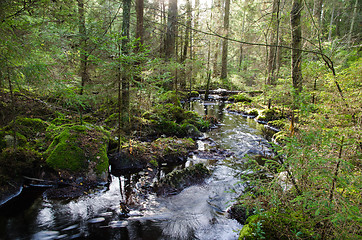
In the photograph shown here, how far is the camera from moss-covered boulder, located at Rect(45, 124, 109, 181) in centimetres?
554

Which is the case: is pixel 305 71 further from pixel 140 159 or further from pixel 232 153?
pixel 140 159

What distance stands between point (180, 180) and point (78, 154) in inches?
120

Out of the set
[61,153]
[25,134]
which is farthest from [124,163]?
[25,134]

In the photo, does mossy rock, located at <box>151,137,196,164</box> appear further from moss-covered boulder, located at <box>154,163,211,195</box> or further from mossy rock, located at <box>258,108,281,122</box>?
mossy rock, located at <box>258,108,281,122</box>

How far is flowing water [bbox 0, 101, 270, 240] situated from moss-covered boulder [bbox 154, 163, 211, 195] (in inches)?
8.3

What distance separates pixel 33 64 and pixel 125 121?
13.7ft

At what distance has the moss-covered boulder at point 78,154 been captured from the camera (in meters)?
5.54

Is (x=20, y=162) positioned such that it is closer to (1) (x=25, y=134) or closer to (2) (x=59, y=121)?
(1) (x=25, y=134)

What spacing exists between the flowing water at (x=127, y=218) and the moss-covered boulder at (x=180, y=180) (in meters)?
0.21

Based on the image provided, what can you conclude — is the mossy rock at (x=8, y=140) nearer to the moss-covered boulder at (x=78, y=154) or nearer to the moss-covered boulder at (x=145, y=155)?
the moss-covered boulder at (x=78, y=154)

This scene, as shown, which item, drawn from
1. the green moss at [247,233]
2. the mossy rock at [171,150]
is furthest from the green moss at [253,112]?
the green moss at [247,233]

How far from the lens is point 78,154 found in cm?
575

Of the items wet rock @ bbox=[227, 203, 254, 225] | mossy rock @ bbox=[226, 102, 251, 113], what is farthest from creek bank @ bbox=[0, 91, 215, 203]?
mossy rock @ bbox=[226, 102, 251, 113]

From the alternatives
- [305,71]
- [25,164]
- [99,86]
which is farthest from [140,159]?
[305,71]
